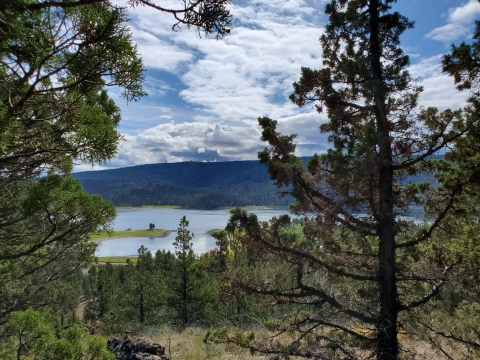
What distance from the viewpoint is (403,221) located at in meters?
4.61

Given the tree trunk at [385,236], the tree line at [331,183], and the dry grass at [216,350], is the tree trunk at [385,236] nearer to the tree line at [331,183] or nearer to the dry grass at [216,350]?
the tree line at [331,183]

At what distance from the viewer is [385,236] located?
438 cm

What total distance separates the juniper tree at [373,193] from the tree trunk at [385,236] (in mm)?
14

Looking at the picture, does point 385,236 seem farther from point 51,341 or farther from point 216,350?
point 216,350

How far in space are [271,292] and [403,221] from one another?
232 cm

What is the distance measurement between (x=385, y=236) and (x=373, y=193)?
2.42 ft

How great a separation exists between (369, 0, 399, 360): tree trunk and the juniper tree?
0.6 inches

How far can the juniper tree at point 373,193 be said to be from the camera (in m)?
4.21

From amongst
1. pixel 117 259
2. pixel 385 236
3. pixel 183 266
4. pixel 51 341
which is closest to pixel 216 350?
pixel 51 341

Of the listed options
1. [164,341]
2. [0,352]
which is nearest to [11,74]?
[0,352]

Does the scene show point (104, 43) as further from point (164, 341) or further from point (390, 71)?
point (164, 341)

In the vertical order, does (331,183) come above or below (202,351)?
above

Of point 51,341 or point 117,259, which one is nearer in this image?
point 51,341

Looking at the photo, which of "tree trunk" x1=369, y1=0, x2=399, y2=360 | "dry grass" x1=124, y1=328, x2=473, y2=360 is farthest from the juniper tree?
"dry grass" x1=124, y1=328, x2=473, y2=360
